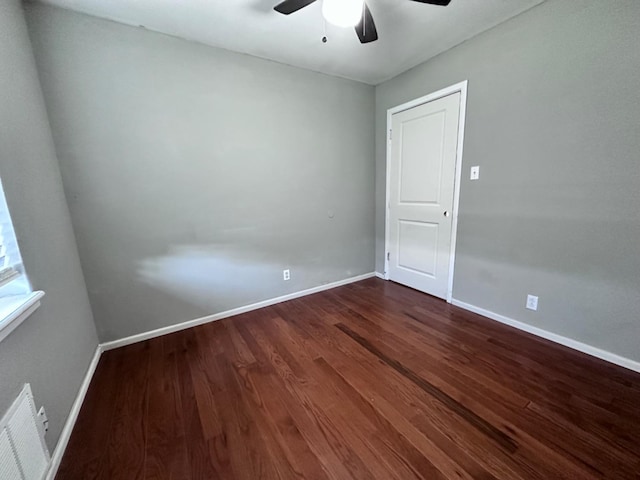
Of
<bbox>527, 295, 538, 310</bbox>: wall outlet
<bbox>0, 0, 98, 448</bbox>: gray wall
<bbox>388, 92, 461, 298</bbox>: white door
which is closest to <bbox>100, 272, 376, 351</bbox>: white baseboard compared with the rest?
<bbox>0, 0, 98, 448</bbox>: gray wall

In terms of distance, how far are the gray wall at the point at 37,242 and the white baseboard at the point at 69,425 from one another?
5 centimetres

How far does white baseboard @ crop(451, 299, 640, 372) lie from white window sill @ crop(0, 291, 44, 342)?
3.00m

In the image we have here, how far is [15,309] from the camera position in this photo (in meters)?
0.97

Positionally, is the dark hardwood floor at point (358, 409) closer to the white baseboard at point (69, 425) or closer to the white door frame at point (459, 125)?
the white baseboard at point (69, 425)

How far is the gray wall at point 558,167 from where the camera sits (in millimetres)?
1536

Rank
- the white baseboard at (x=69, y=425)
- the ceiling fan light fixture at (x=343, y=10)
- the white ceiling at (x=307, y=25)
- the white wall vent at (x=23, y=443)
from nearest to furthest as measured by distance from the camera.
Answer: the white wall vent at (x=23, y=443) → the white baseboard at (x=69, y=425) → the ceiling fan light fixture at (x=343, y=10) → the white ceiling at (x=307, y=25)

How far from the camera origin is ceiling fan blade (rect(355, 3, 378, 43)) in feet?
5.03

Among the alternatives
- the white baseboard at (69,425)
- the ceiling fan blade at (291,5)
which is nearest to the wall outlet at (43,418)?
the white baseboard at (69,425)

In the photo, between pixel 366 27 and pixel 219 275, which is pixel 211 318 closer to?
pixel 219 275

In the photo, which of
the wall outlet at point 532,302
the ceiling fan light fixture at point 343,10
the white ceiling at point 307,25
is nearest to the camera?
the ceiling fan light fixture at point 343,10

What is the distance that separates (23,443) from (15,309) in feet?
1.59

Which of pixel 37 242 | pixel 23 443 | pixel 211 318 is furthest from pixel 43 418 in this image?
pixel 211 318

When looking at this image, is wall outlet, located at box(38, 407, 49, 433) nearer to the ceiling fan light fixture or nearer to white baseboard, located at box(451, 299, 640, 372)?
the ceiling fan light fixture

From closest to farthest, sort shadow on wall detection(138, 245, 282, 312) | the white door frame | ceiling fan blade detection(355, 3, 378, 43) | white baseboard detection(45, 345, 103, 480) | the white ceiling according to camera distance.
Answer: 1. white baseboard detection(45, 345, 103, 480)
2. ceiling fan blade detection(355, 3, 378, 43)
3. the white ceiling
4. shadow on wall detection(138, 245, 282, 312)
5. the white door frame
